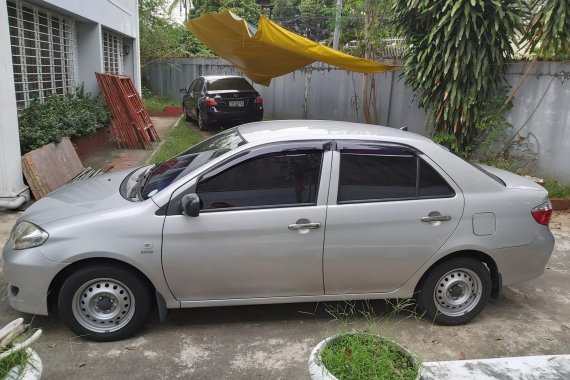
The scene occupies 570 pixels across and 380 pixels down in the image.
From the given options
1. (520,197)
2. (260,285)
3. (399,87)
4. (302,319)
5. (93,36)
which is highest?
(93,36)

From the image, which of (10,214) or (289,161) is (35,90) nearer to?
(10,214)

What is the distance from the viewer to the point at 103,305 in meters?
3.44

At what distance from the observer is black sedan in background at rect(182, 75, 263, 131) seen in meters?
12.9

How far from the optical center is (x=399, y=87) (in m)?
10.6

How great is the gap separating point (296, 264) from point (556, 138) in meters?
5.78

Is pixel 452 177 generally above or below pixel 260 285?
above

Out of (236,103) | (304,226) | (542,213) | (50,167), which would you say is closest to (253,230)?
(304,226)

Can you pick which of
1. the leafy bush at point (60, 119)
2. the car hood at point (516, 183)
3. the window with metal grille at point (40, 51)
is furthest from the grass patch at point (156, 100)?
the car hood at point (516, 183)

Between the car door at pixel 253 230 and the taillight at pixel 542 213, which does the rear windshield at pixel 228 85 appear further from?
the taillight at pixel 542 213

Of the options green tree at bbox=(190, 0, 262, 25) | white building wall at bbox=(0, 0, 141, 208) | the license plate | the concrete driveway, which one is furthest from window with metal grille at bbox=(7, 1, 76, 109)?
green tree at bbox=(190, 0, 262, 25)

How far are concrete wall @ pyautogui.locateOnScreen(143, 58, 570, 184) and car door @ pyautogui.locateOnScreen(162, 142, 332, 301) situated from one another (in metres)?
5.41

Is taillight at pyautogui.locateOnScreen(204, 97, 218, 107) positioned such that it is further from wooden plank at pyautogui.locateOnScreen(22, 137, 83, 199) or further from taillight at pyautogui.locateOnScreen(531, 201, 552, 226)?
taillight at pyautogui.locateOnScreen(531, 201, 552, 226)

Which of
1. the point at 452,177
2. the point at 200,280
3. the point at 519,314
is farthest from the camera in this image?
the point at 519,314

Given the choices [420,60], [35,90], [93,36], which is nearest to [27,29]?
Answer: [35,90]
